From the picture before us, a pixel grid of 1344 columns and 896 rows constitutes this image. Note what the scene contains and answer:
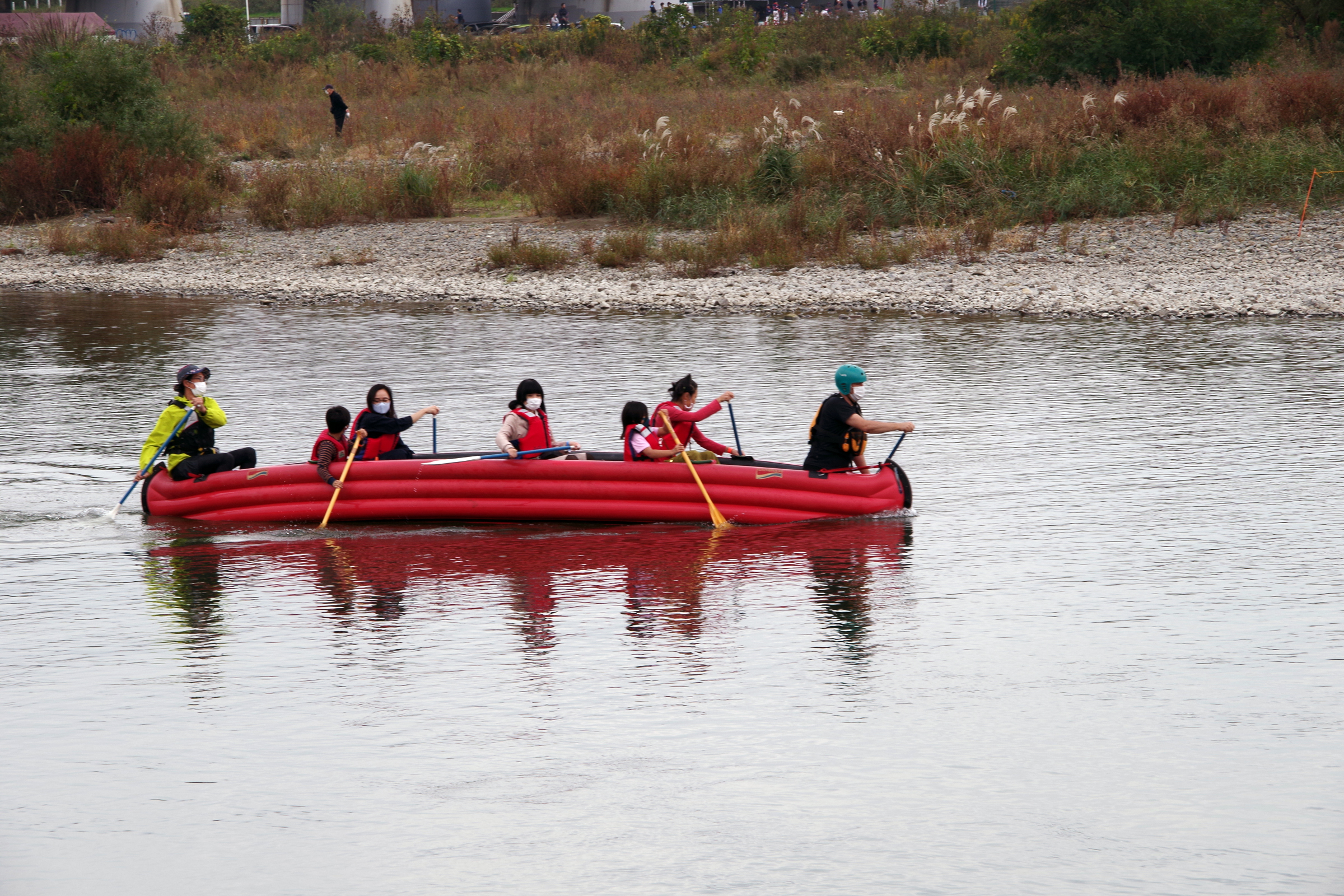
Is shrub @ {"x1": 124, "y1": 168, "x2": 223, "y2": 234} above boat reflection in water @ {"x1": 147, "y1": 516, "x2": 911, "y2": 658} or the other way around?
above

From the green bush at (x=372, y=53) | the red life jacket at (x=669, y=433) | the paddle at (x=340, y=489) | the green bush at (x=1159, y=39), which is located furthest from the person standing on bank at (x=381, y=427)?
the green bush at (x=372, y=53)

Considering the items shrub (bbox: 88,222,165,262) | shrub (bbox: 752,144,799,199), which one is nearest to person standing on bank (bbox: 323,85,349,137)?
shrub (bbox: 88,222,165,262)

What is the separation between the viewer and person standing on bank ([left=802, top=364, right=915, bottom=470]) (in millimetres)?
11359

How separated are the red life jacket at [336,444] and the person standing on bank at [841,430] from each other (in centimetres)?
368

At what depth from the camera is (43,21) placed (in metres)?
47.6

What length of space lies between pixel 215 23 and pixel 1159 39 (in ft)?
116

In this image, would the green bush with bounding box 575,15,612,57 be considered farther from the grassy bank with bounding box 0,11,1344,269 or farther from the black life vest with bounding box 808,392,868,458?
the black life vest with bounding box 808,392,868,458

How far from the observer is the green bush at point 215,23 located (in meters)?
51.7

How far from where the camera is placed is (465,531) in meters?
11.8

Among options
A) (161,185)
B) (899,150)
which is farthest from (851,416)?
(161,185)

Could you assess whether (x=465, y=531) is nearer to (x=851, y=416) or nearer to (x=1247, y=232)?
(x=851, y=416)

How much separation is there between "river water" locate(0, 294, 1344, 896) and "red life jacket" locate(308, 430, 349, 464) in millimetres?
578

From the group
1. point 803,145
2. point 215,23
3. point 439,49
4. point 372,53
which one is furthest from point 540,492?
point 215,23

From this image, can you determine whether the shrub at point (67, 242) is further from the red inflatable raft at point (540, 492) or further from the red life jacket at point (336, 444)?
the red life jacket at point (336, 444)
